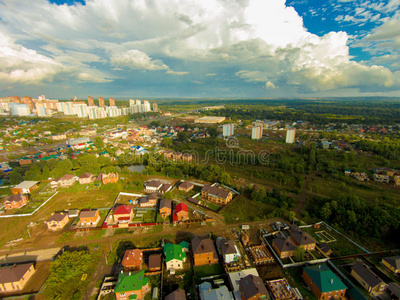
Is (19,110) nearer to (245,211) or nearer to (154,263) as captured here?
(154,263)

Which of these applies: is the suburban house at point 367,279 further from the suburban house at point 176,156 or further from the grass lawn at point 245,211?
the suburban house at point 176,156

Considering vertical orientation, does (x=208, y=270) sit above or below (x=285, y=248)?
below

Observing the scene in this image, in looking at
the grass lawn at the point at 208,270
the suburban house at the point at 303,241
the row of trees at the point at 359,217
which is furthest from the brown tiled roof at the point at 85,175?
the row of trees at the point at 359,217

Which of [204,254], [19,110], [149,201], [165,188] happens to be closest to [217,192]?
[165,188]

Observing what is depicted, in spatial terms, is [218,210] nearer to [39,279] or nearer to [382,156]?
[39,279]

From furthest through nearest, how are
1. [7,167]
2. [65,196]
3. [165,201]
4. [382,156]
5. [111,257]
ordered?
1. [382,156]
2. [7,167]
3. [65,196]
4. [165,201]
5. [111,257]

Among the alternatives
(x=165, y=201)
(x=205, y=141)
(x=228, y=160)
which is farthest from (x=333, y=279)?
(x=205, y=141)
